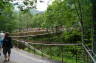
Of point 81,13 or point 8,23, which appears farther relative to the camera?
point 8,23

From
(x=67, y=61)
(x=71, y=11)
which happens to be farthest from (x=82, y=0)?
(x=71, y=11)

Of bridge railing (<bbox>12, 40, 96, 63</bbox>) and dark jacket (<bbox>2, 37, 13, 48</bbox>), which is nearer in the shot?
bridge railing (<bbox>12, 40, 96, 63</bbox>)

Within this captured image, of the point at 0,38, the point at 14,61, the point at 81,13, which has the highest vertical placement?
the point at 81,13

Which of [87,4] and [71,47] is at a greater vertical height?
[87,4]

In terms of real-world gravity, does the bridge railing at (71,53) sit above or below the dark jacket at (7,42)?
below

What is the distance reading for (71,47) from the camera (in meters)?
18.0

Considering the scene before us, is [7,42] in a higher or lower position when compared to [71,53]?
higher

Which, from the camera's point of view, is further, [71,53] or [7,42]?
[71,53]

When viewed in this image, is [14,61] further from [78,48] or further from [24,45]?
[24,45]

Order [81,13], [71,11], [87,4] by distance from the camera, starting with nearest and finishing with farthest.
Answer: [87,4], [81,13], [71,11]

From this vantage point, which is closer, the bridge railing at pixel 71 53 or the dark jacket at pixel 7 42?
the bridge railing at pixel 71 53

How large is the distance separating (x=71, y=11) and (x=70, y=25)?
65.3 inches

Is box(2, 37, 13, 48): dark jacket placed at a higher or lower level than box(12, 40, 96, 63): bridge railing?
higher

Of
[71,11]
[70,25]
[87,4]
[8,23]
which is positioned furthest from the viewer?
[8,23]
